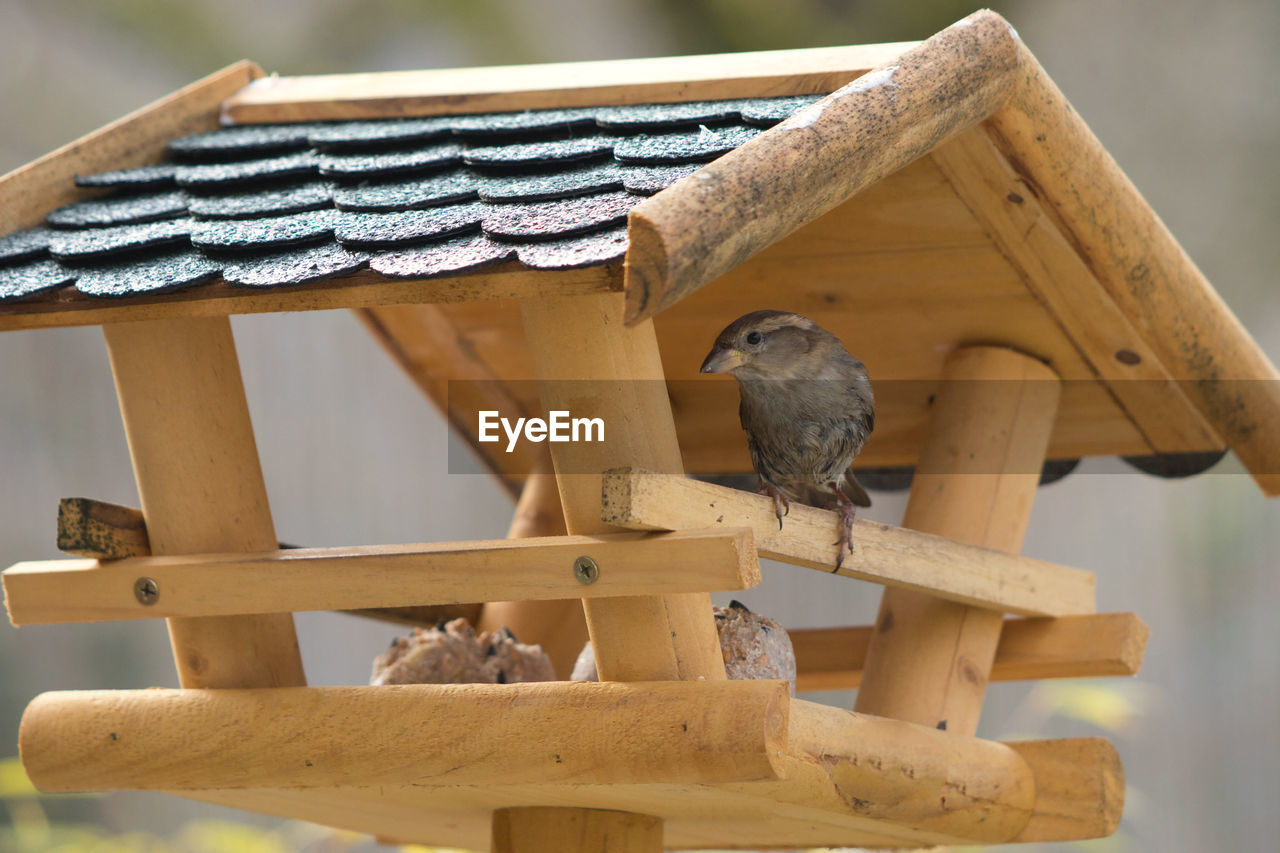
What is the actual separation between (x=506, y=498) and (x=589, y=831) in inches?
66.9

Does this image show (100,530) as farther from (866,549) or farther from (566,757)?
(866,549)

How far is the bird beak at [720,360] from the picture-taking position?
4.66 ft

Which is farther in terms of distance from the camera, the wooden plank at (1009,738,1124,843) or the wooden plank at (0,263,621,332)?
the wooden plank at (1009,738,1124,843)

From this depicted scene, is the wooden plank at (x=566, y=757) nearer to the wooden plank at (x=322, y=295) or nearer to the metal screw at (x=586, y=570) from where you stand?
the metal screw at (x=586, y=570)

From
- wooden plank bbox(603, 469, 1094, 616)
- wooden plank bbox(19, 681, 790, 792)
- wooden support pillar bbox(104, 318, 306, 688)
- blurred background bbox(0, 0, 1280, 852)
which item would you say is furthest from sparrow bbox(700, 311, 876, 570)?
blurred background bbox(0, 0, 1280, 852)

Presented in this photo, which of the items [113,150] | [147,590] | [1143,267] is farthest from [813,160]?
[113,150]

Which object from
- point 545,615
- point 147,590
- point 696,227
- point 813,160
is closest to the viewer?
point 696,227

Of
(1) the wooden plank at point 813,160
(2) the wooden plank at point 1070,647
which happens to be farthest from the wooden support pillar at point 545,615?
(1) the wooden plank at point 813,160

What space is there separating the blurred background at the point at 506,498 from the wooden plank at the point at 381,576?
1.86 meters

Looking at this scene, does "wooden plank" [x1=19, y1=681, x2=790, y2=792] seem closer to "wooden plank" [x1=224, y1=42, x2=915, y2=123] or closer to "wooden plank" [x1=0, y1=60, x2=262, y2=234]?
"wooden plank" [x1=0, y1=60, x2=262, y2=234]

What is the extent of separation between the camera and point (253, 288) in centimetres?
105

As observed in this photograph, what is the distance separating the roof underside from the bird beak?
22 cm

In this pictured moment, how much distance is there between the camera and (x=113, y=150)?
4.97 ft

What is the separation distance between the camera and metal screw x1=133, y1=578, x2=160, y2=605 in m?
1.25
